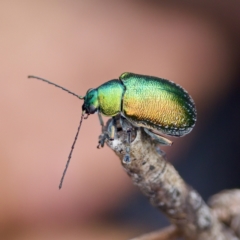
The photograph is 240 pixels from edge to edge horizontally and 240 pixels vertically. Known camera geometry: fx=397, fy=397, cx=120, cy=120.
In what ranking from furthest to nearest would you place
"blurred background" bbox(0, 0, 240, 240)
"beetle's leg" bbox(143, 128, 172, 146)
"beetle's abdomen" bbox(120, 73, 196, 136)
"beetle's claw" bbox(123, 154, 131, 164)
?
1. "blurred background" bbox(0, 0, 240, 240)
2. "beetle's abdomen" bbox(120, 73, 196, 136)
3. "beetle's leg" bbox(143, 128, 172, 146)
4. "beetle's claw" bbox(123, 154, 131, 164)

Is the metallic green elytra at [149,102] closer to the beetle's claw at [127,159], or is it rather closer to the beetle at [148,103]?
the beetle at [148,103]

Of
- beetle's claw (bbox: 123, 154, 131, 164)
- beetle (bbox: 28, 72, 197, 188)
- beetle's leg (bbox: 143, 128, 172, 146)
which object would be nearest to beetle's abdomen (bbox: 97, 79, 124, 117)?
beetle (bbox: 28, 72, 197, 188)

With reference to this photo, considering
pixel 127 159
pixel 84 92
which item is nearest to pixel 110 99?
pixel 127 159

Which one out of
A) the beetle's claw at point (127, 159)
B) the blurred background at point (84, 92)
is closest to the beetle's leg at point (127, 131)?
the beetle's claw at point (127, 159)

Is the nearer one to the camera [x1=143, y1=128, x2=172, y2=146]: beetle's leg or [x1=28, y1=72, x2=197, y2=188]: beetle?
[x1=143, y1=128, x2=172, y2=146]: beetle's leg

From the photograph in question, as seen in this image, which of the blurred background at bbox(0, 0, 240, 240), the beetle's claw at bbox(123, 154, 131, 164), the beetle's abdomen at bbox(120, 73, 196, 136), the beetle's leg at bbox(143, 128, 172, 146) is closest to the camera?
the beetle's claw at bbox(123, 154, 131, 164)

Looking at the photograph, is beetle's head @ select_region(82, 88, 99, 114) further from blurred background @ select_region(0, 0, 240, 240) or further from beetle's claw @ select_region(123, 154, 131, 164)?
blurred background @ select_region(0, 0, 240, 240)

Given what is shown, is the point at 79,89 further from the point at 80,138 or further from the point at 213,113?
the point at 213,113

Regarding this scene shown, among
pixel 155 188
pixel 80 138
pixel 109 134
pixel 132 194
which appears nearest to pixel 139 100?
pixel 109 134
